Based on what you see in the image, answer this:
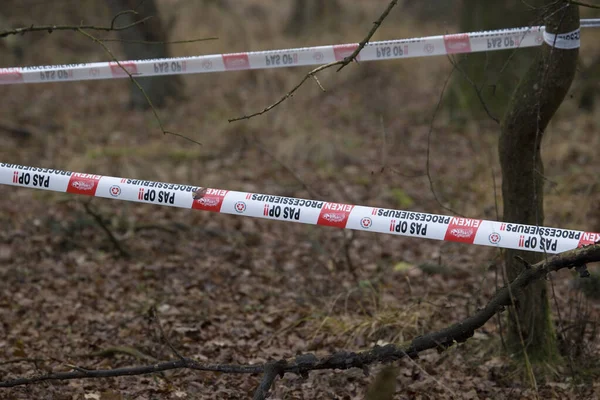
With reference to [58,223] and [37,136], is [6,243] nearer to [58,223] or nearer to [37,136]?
[58,223]

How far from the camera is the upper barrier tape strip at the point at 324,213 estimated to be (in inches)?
140

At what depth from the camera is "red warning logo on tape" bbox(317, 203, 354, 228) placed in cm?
374

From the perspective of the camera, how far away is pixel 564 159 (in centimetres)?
888

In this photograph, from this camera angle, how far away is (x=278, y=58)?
475cm

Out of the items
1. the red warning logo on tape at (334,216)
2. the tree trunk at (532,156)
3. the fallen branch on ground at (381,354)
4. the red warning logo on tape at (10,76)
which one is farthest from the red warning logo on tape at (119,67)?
the tree trunk at (532,156)

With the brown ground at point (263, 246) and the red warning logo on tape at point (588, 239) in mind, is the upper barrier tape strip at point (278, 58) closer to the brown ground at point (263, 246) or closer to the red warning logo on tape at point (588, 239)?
the brown ground at point (263, 246)

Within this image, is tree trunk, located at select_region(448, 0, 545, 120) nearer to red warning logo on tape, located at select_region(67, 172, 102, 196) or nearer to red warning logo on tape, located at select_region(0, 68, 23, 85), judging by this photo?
red warning logo on tape, located at select_region(0, 68, 23, 85)

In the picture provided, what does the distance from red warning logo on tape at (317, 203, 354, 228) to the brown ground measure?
102 centimetres

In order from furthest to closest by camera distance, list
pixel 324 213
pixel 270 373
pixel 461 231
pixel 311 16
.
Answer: pixel 311 16 → pixel 324 213 → pixel 461 231 → pixel 270 373

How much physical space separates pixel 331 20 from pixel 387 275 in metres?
11.0

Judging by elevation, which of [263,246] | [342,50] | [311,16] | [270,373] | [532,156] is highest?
[311,16]

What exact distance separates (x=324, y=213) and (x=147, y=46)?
8.27 metres

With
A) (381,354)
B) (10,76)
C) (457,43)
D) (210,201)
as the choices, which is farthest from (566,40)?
(10,76)

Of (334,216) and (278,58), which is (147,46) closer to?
(278,58)
